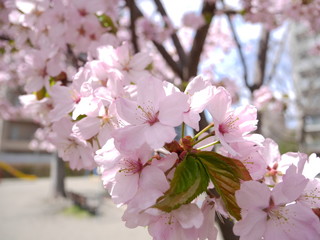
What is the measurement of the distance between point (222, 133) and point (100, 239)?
15.2 feet

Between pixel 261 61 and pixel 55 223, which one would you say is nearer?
pixel 261 61

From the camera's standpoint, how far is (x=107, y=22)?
1.43 metres

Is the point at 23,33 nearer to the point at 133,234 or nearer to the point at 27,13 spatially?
the point at 27,13

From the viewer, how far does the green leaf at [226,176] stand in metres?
0.56

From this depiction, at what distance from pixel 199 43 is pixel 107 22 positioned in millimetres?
1148

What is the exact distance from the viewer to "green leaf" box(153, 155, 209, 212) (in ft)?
1.66

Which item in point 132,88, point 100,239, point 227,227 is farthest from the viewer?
point 100,239

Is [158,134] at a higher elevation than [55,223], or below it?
higher

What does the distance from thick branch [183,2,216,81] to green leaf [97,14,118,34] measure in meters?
0.93

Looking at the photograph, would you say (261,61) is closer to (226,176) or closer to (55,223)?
(226,176)

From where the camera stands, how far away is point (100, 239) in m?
4.64

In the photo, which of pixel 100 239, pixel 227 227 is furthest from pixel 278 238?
pixel 100 239

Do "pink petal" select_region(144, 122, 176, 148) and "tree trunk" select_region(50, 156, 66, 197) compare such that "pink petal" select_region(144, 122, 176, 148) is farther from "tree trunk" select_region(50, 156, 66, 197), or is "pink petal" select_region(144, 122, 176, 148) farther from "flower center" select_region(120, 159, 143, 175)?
"tree trunk" select_region(50, 156, 66, 197)

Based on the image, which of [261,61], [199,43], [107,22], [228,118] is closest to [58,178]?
[261,61]
